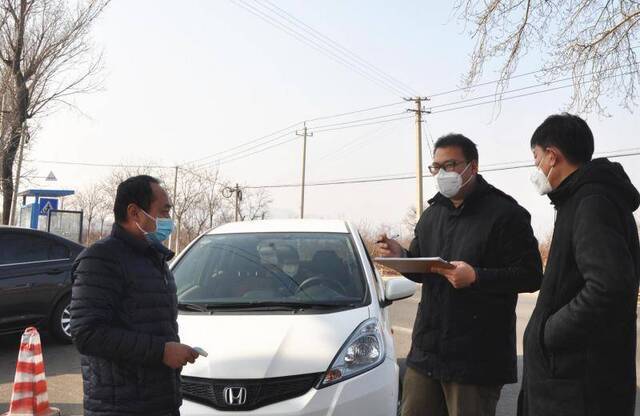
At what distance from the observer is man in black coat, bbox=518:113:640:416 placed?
1.85 metres

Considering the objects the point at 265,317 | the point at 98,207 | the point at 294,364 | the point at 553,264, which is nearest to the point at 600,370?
the point at 553,264

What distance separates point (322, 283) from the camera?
391 centimetres

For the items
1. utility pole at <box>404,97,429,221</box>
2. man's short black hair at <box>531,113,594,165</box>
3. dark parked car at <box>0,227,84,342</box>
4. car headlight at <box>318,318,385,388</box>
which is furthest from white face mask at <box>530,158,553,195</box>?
utility pole at <box>404,97,429,221</box>

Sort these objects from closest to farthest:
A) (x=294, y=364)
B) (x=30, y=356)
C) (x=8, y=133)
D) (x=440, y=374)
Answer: (x=440, y=374)
(x=294, y=364)
(x=30, y=356)
(x=8, y=133)

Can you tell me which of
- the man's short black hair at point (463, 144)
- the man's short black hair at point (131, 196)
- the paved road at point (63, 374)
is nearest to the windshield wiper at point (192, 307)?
the man's short black hair at point (131, 196)

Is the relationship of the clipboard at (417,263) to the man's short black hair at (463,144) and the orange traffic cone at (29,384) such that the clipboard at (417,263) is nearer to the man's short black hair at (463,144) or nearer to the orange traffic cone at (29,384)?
the man's short black hair at (463,144)

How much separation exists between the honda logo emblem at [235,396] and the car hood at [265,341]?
7cm

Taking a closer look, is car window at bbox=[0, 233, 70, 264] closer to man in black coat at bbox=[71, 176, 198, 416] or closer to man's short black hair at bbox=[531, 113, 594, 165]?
man in black coat at bbox=[71, 176, 198, 416]

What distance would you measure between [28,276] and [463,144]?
6.07 metres

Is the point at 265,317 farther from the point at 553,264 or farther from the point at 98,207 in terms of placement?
the point at 98,207

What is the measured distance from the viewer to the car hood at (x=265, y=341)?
2.98 meters

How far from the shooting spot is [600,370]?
189 centimetres

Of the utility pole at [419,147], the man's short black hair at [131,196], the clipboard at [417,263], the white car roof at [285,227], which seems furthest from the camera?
→ the utility pole at [419,147]

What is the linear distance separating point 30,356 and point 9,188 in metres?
15.6
